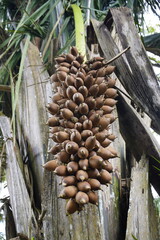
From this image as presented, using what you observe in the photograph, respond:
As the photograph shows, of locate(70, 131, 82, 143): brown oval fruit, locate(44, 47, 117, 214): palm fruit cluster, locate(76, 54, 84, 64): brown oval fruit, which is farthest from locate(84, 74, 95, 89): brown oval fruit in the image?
locate(70, 131, 82, 143): brown oval fruit

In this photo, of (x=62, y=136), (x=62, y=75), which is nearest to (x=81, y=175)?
(x=62, y=136)

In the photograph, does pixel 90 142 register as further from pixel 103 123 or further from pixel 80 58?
pixel 80 58

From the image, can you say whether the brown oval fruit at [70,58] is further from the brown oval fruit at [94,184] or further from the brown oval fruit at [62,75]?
the brown oval fruit at [94,184]

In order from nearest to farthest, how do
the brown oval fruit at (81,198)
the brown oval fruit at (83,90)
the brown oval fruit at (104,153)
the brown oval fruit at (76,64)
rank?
the brown oval fruit at (81,198) → the brown oval fruit at (104,153) → the brown oval fruit at (83,90) → the brown oval fruit at (76,64)

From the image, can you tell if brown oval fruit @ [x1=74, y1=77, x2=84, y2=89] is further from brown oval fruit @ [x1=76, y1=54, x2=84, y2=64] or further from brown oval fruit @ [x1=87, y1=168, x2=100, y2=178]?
brown oval fruit @ [x1=87, y1=168, x2=100, y2=178]

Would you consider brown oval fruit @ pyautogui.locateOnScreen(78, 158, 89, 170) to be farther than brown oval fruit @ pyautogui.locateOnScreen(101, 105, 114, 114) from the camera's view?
No

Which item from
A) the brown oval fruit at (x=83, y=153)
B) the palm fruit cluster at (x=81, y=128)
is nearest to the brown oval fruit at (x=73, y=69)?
the palm fruit cluster at (x=81, y=128)

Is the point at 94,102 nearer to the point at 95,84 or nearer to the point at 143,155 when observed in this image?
the point at 95,84

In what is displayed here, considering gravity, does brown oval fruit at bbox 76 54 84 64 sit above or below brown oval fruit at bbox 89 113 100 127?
above
